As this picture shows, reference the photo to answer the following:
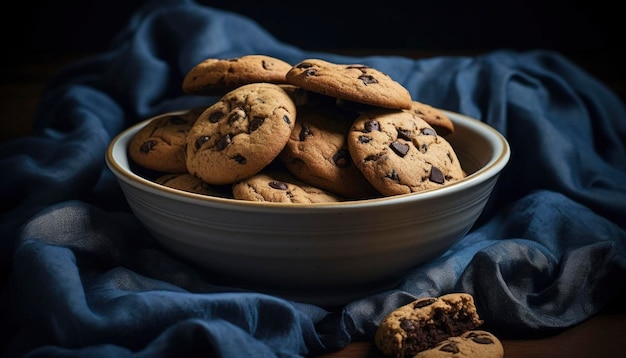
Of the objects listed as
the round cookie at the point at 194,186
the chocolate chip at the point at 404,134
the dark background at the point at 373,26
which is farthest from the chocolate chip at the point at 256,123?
the dark background at the point at 373,26

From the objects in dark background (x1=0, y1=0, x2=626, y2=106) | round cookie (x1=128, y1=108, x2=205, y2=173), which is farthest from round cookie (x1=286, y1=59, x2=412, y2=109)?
dark background (x1=0, y1=0, x2=626, y2=106)

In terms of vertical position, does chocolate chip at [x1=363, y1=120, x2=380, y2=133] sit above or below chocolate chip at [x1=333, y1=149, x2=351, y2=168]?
above

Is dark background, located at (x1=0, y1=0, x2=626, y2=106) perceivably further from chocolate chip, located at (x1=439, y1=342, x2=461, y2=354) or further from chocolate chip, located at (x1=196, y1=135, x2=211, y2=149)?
chocolate chip, located at (x1=439, y1=342, x2=461, y2=354)

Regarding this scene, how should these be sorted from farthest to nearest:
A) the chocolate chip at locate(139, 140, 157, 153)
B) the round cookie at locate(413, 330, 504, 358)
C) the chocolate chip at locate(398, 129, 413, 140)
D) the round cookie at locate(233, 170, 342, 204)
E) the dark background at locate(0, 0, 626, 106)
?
the dark background at locate(0, 0, 626, 106) < the chocolate chip at locate(139, 140, 157, 153) < the chocolate chip at locate(398, 129, 413, 140) < the round cookie at locate(233, 170, 342, 204) < the round cookie at locate(413, 330, 504, 358)

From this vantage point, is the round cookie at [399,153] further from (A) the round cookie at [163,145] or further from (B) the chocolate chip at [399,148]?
(A) the round cookie at [163,145]

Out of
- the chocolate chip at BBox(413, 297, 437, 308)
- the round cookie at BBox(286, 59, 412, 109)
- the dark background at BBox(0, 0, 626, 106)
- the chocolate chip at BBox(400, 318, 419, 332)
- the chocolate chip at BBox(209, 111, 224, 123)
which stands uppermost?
the round cookie at BBox(286, 59, 412, 109)

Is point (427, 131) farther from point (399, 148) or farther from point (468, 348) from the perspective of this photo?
point (468, 348)

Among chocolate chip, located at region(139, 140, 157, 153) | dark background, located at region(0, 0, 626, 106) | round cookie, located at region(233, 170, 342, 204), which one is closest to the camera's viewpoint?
round cookie, located at region(233, 170, 342, 204)

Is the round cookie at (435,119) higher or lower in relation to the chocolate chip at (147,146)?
higher
